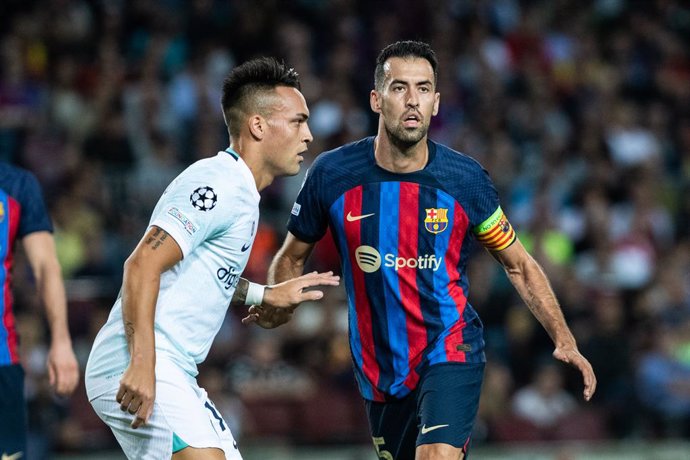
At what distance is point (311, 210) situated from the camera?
633 centimetres

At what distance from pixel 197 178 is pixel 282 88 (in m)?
0.74

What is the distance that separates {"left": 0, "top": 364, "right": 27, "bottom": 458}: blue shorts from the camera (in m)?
5.96

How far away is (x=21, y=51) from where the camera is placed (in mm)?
12938

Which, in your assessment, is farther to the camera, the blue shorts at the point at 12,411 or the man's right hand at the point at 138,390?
the blue shorts at the point at 12,411

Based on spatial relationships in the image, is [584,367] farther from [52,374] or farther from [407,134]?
[52,374]

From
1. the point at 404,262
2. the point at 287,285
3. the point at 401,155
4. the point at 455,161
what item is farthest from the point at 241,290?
the point at 455,161

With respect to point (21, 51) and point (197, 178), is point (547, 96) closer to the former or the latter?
point (21, 51)

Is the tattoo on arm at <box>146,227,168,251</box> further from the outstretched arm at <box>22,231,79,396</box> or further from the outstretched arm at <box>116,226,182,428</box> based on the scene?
the outstretched arm at <box>22,231,79,396</box>

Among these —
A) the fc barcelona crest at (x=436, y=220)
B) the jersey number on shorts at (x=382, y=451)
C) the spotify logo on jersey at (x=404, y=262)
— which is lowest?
the jersey number on shorts at (x=382, y=451)

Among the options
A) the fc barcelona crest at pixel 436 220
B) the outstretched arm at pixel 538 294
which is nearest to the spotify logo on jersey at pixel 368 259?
the fc barcelona crest at pixel 436 220

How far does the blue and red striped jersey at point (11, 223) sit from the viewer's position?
6160 mm

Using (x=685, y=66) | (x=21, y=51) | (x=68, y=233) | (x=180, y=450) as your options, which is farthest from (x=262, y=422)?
(x=685, y=66)

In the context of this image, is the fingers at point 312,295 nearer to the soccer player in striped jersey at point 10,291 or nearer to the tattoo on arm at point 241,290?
the tattoo on arm at point 241,290

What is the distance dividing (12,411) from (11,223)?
0.99m
